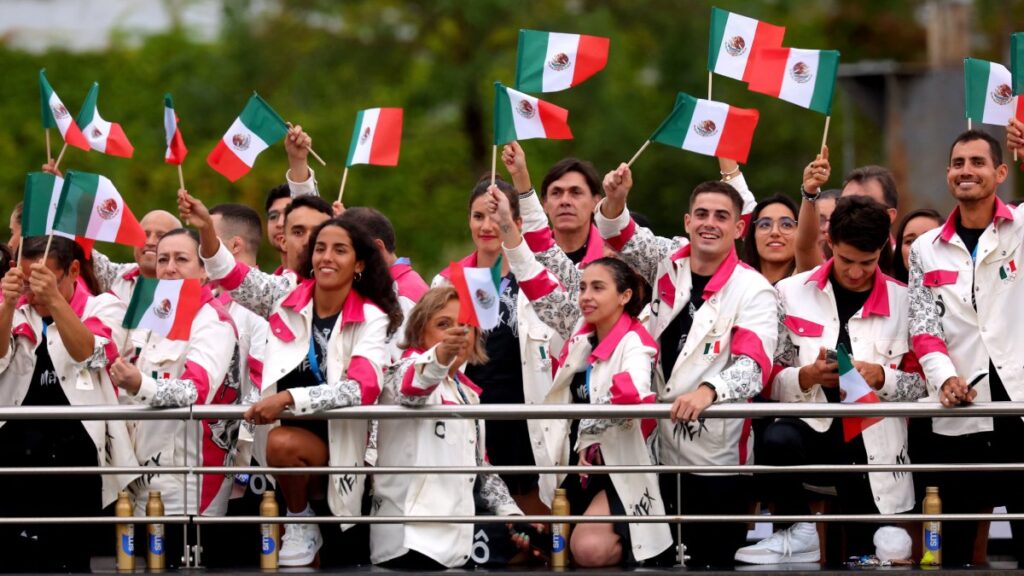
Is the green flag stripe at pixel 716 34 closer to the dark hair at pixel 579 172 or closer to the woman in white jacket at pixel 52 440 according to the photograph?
the dark hair at pixel 579 172

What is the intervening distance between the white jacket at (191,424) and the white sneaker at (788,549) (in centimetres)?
272

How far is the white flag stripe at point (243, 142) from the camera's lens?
11.1m

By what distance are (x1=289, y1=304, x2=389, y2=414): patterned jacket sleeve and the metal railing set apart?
7 cm

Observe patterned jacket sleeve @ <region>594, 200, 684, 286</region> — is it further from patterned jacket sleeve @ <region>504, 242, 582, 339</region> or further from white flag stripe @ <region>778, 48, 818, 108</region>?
→ white flag stripe @ <region>778, 48, 818, 108</region>

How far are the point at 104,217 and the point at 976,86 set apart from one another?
4575mm

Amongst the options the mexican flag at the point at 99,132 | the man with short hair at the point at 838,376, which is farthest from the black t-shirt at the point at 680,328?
the mexican flag at the point at 99,132

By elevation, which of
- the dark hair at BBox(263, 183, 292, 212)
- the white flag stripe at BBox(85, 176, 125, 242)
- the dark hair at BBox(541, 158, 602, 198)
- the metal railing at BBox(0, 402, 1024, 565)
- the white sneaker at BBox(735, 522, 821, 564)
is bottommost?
the white sneaker at BBox(735, 522, 821, 564)

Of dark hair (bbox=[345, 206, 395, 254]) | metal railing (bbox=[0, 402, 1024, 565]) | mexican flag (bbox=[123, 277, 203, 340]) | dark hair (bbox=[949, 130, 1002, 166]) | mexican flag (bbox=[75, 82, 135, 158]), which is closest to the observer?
metal railing (bbox=[0, 402, 1024, 565])

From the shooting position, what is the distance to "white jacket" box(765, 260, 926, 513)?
9.27 meters

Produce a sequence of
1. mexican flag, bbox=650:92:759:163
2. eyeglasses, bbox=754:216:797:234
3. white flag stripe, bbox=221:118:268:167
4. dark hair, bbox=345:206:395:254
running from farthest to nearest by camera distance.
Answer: white flag stripe, bbox=221:118:268:167 → eyeglasses, bbox=754:216:797:234 → dark hair, bbox=345:206:395:254 → mexican flag, bbox=650:92:759:163

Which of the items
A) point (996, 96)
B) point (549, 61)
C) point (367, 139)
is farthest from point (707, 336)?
point (367, 139)

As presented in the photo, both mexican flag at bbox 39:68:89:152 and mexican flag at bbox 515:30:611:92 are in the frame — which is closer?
mexican flag at bbox 515:30:611:92

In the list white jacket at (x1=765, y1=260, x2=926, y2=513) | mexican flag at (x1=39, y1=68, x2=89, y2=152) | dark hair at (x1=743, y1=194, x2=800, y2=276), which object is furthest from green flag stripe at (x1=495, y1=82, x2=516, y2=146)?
mexican flag at (x1=39, y1=68, x2=89, y2=152)

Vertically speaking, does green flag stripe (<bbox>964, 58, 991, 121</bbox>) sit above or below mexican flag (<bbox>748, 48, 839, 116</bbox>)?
below
